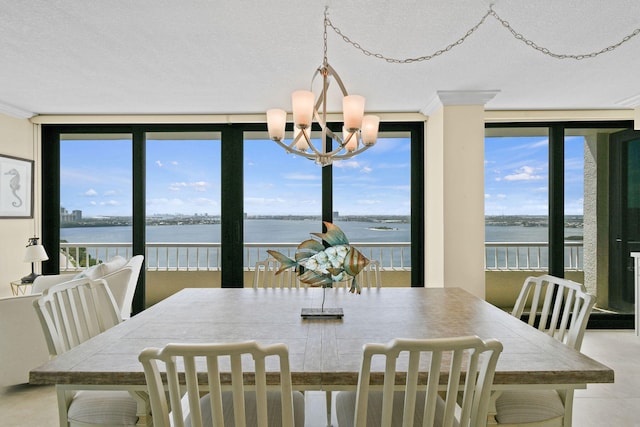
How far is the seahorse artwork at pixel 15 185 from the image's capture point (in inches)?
159

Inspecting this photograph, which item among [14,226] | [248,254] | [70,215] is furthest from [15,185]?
[248,254]

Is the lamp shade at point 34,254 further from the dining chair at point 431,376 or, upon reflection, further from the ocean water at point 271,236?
the dining chair at point 431,376

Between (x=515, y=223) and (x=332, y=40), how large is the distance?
13.1 feet

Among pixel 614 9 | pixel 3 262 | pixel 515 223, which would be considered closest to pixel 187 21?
pixel 614 9

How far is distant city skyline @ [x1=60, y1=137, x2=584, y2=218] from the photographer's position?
4.97 metres

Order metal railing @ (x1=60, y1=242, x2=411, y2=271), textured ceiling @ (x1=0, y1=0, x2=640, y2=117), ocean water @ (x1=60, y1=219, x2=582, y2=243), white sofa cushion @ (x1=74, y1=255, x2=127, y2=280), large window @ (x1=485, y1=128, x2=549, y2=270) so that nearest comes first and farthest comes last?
textured ceiling @ (x1=0, y1=0, x2=640, y2=117) → white sofa cushion @ (x1=74, y1=255, x2=127, y2=280) → large window @ (x1=485, y1=128, x2=549, y2=270) → ocean water @ (x1=60, y1=219, x2=582, y2=243) → metal railing @ (x1=60, y1=242, x2=411, y2=271)

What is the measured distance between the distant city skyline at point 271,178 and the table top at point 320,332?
2.38m

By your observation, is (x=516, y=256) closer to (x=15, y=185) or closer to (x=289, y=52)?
(x=289, y=52)

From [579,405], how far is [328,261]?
6.88 feet

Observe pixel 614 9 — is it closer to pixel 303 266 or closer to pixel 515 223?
pixel 303 266

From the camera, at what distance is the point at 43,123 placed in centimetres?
430

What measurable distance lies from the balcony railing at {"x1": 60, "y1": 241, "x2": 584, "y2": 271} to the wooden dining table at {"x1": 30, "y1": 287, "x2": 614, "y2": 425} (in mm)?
3171

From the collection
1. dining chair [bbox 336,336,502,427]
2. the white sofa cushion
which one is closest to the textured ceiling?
Answer: the white sofa cushion

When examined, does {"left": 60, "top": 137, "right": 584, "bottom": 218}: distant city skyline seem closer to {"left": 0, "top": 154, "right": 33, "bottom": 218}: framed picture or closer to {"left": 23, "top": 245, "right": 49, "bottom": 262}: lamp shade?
{"left": 0, "top": 154, "right": 33, "bottom": 218}: framed picture
